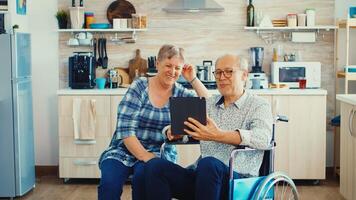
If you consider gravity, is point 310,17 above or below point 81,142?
above

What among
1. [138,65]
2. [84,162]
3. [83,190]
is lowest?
A: [83,190]

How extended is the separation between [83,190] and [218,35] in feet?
6.30

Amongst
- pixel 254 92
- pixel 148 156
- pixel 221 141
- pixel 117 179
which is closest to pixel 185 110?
pixel 221 141

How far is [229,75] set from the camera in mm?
3266

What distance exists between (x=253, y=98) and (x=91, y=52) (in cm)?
302

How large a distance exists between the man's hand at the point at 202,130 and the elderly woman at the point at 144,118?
0.40m

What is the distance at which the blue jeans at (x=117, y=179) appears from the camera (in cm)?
323

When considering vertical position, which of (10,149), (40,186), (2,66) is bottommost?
(40,186)

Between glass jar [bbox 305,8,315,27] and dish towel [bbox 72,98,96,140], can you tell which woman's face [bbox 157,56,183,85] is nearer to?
dish towel [bbox 72,98,96,140]

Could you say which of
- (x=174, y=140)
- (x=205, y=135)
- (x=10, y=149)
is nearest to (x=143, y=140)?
(x=174, y=140)

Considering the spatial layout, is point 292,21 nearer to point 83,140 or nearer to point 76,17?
point 76,17

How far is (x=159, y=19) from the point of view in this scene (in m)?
5.95

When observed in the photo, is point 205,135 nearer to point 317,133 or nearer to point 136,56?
point 317,133

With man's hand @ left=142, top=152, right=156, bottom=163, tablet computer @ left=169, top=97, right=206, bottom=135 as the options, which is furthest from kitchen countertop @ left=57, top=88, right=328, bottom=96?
tablet computer @ left=169, top=97, right=206, bottom=135
